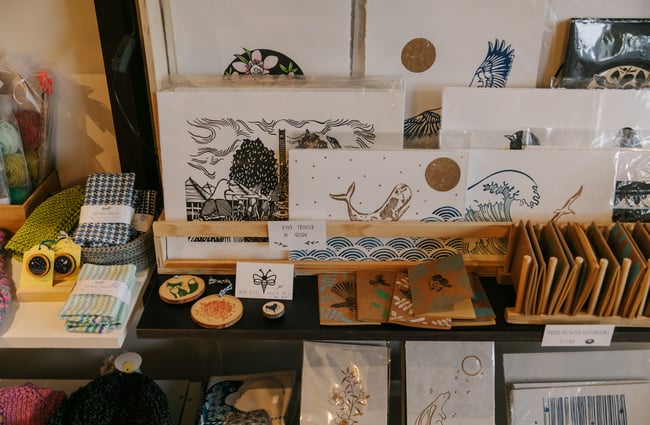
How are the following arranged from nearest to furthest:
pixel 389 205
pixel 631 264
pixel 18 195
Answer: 1. pixel 631 264
2. pixel 389 205
3. pixel 18 195

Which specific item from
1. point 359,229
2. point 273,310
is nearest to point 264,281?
point 273,310

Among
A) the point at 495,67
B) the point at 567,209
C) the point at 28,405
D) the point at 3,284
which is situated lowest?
the point at 28,405

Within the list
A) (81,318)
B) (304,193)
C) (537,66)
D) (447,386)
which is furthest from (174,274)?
(537,66)

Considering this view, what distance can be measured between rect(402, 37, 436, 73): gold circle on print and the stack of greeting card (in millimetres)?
385

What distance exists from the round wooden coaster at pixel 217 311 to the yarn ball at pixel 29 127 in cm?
52

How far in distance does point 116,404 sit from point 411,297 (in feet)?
2.15

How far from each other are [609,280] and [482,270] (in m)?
0.24

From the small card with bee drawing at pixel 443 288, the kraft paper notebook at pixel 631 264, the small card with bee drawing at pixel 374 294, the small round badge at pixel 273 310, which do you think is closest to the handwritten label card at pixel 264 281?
the small round badge at pixel 273 310

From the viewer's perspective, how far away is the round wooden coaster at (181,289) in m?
1.13

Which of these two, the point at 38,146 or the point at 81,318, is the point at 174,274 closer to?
the point at 81,318

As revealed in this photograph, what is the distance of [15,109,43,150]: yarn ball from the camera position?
3.97 ft

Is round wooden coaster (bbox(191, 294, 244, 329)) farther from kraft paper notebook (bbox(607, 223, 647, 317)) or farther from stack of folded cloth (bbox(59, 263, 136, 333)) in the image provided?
kraft paper notebook (bbox(607, 223, 647, 317))

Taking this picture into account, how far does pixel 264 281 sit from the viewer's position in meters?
1.17

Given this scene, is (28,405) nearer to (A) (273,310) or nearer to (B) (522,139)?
(A) (273,310)
